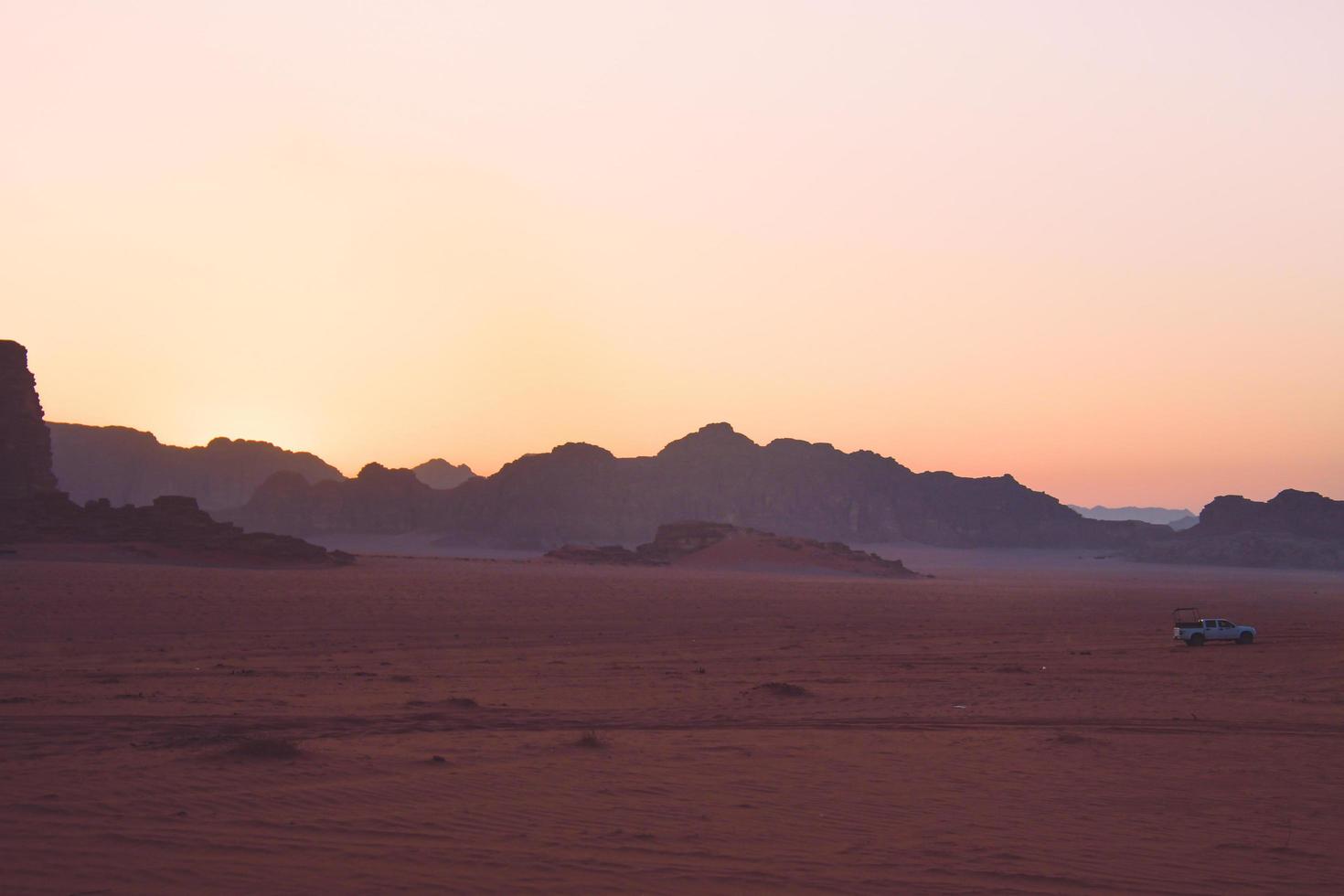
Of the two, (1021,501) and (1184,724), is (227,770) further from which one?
(1021,501)

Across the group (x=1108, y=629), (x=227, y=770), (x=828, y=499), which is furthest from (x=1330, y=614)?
(x=828, y=499)

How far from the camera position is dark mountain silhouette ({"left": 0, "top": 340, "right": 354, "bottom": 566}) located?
56875 millimetres

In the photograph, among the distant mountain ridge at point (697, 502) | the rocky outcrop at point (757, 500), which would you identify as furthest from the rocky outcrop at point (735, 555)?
the rocky outcrop at point (757, 500)

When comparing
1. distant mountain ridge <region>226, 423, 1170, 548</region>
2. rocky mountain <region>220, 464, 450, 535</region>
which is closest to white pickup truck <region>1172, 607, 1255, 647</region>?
distant mountain ridge <region>226, 423, 1170, 548</region>

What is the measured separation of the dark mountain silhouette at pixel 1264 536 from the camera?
123188mm

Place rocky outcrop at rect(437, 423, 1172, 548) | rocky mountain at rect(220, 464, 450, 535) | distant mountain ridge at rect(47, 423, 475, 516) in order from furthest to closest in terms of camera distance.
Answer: distant mountain ridge at rect(47, 423, 475, 516), rocky outcrop at rect(437, 423, 1172, 548), rocky mountain at rect(220, 464, 450, 535)

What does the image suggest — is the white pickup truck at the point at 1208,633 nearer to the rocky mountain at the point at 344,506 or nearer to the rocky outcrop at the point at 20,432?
the rocky outcrop at the point at 20,432

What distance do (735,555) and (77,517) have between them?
47.6m

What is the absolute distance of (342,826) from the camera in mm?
A: 7738

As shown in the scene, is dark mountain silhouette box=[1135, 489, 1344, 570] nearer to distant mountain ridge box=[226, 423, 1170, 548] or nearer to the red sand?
distant mountain ridge box=[226, 423, 1170, 548]

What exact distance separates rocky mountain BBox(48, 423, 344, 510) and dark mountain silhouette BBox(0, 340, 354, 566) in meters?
99.3

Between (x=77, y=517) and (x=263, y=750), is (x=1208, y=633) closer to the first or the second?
(x=263, y=750)

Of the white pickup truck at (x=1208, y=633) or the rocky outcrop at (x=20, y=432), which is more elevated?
the rocky outcrop at (x=20, y=432)

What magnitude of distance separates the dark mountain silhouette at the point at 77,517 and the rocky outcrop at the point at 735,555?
24364 mm
